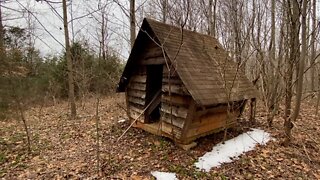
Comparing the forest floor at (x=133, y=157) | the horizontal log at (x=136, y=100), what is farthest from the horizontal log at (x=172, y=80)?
the forest floor at (x=133, y=157)

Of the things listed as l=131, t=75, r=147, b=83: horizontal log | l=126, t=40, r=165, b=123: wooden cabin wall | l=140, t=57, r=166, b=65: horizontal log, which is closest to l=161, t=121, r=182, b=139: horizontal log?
l=126, t=40, r=165, b=123: wooden cabin wall

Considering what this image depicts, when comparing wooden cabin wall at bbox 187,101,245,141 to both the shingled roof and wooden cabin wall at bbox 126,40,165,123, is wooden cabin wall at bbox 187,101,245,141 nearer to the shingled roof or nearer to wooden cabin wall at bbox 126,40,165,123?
the shingled roof

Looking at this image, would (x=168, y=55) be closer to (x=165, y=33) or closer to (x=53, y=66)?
(x=165, y=33)

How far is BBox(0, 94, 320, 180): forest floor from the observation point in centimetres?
488

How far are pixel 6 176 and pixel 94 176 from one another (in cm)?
201

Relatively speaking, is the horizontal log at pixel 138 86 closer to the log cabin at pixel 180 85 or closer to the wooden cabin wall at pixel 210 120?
the log cabin at pixel 180 85

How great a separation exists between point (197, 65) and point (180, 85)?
2.96 feet

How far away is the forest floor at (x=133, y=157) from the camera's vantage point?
488 centimetres

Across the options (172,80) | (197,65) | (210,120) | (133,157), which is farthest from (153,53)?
(133,157)

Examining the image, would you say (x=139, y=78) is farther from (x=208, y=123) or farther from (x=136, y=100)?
(x=208, y=123)

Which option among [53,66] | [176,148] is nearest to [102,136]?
[176,148]

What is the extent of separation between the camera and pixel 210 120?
6395 mm

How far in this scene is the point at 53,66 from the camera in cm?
1647

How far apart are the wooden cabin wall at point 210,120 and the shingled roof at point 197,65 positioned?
0.46m
